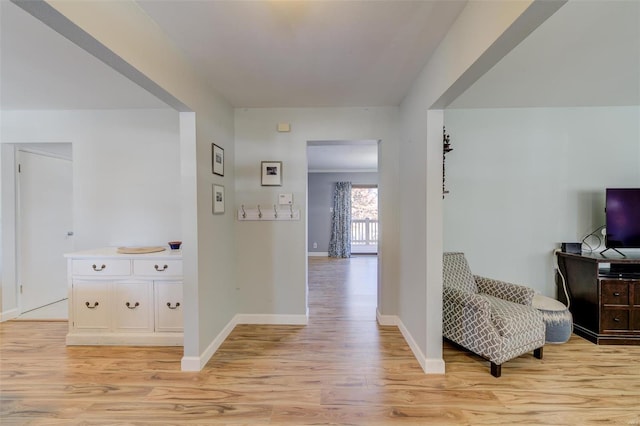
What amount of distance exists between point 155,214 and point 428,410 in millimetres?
3143

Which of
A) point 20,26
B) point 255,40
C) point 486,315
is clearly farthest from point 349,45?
point 486,315

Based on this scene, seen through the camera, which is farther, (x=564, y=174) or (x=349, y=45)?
(x=564, y=174)

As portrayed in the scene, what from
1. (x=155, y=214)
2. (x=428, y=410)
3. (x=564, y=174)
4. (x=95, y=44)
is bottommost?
(x=428, y=410)

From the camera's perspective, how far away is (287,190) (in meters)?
3.01

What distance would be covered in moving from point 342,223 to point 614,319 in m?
5.38

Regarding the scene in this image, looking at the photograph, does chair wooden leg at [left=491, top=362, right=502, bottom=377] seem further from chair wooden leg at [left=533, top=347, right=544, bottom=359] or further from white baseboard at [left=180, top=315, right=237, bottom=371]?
white baseboard at [left=180, top=315, right=237, bottom=371]

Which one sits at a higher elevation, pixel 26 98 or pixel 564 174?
pixel 26 98

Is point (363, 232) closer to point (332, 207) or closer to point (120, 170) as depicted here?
point (332, 207)

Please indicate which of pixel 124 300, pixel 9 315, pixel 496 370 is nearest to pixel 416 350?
pixel 496 370

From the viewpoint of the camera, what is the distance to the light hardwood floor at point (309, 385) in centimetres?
166

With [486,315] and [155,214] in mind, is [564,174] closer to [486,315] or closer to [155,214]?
[486,315]

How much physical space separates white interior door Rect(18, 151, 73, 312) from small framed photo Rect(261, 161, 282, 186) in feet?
9.82

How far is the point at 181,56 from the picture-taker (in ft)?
6.33

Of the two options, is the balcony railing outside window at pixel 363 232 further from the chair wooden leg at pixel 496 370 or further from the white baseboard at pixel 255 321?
the chair wooden leg at pixel 496 370
